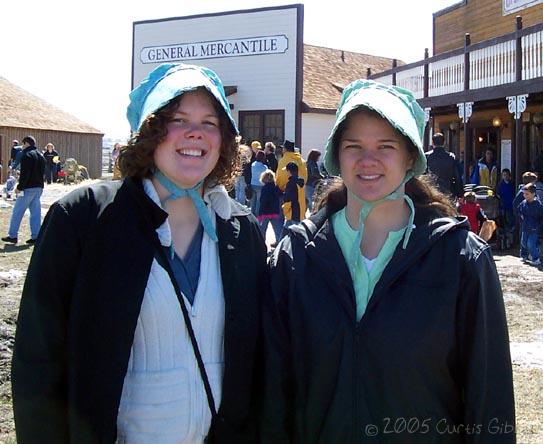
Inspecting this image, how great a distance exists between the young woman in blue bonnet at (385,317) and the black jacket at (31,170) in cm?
978

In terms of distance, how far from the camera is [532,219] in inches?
421

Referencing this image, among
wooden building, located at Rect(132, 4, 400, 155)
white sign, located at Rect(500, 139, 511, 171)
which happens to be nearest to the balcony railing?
white sign, located at Rect(500, 139, 511, 171)

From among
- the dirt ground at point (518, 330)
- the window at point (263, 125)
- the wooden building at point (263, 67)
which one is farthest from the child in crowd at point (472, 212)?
the window at point (263, 125)

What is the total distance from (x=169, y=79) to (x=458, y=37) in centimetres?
1865

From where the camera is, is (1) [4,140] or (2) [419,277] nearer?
(2) [419,277]

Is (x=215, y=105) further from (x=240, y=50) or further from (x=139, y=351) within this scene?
(x=240, y=50)

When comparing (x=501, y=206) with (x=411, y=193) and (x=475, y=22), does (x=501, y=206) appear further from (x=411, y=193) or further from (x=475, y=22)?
(x=411, y=193)

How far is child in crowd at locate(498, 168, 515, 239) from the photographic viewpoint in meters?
13.2

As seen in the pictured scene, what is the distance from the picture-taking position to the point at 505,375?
209cm

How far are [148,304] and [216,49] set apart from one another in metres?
23.3

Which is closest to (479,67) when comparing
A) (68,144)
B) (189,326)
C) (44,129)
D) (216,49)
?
(216,49)

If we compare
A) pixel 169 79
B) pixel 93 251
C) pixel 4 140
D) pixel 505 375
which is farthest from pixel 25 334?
pixel 4 140

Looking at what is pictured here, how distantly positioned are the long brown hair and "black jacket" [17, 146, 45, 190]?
31.5 feet

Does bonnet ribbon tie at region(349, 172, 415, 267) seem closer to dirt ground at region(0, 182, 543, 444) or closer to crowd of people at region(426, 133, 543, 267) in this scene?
dirt ground at region(0, 182, 543, 444)
